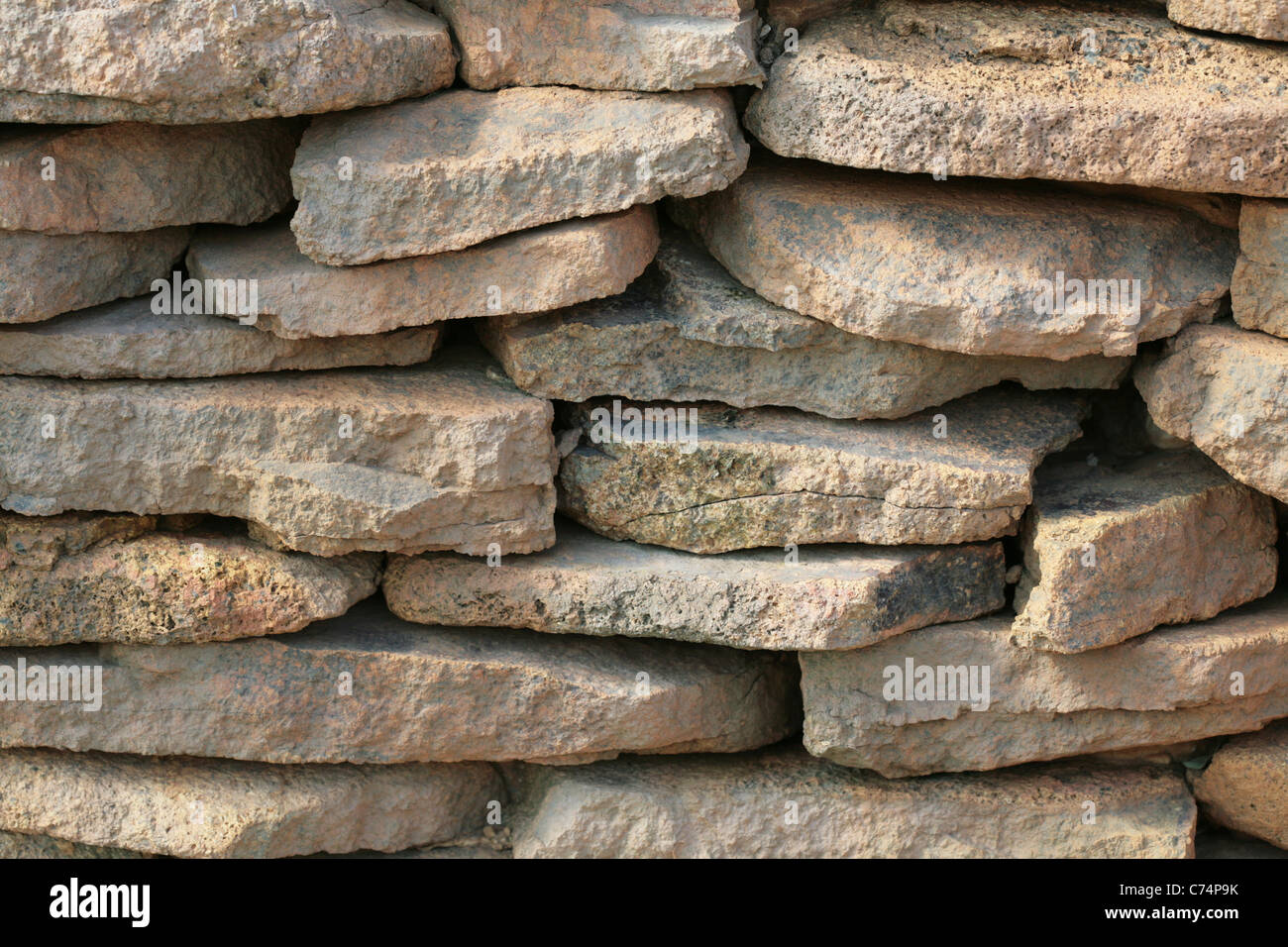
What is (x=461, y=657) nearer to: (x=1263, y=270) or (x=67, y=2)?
(x=67, y=2)

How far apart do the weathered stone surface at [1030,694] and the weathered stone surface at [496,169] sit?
4.80ft

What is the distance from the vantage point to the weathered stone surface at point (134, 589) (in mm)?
3717

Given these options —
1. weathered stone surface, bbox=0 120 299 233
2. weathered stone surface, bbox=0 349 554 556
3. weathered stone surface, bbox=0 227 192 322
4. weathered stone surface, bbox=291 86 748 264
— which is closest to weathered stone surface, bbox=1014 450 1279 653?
weathered stone surface, bbox=291 86 748 264

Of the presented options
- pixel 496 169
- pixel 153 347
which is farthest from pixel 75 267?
pixel 496 169

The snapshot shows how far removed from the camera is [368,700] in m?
3.86

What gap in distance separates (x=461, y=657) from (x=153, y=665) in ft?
2.79

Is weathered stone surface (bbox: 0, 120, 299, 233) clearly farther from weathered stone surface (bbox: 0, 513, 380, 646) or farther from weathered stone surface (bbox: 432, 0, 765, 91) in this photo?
weathered stone surface (bbox: 0, 513, 380, 646)

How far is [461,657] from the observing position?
3.86m

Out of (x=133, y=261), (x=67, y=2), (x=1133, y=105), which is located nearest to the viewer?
(x=67, y=2)

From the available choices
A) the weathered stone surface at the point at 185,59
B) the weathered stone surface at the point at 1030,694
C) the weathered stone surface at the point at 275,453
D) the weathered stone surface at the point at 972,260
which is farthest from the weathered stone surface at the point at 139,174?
the weathered stone surface at the point at 1030,694

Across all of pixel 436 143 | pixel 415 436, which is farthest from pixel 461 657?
pixel 436 143

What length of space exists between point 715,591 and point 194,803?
5.26 ft

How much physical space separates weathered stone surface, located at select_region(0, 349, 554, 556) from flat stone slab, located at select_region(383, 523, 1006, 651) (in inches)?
9.0

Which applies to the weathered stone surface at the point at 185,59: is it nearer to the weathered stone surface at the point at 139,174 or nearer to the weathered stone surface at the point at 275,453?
the weathered stone surface at the point at 139,174
